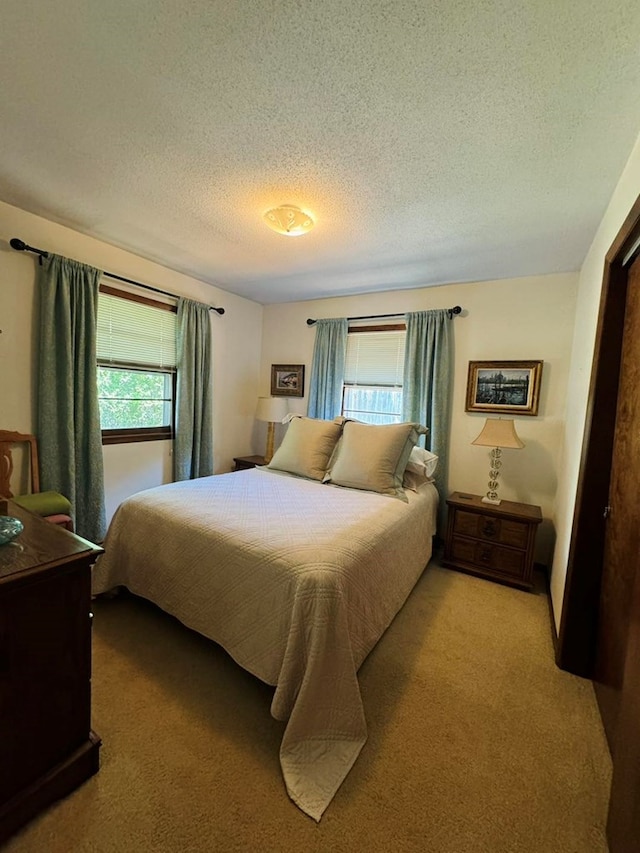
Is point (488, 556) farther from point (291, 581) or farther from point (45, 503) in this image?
point (45, 503)

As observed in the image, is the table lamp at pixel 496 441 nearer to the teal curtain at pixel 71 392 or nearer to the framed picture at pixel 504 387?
the framed picture at pixel 504 387

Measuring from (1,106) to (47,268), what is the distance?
3.97 ft

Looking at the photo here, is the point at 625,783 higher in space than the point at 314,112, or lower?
lower

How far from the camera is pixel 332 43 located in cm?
112

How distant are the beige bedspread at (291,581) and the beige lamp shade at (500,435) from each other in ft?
2.71

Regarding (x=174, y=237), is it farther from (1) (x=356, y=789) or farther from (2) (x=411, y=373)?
(1) (x=356, y=789)

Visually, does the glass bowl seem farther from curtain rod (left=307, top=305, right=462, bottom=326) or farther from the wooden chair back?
curtain rod (left=307, top=305, right=462, bottom=326)

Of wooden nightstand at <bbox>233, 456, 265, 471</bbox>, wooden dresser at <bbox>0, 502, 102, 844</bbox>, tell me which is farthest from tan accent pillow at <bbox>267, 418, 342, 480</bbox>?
wooden dresser at <bbox>0, 502, 102, 844</bbox>

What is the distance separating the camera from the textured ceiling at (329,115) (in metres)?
1.07

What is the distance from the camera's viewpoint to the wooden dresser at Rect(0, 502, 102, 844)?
3.34ft

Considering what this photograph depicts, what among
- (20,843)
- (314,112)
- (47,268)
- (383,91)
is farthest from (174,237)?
(20,843)

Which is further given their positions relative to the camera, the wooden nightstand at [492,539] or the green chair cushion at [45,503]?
the wooden nightstand at [492,539]

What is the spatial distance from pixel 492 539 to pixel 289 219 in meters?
2.68

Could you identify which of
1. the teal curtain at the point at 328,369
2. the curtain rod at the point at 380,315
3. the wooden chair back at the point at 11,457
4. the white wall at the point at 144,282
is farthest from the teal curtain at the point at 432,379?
the wooden chair back at the point at 11,457
